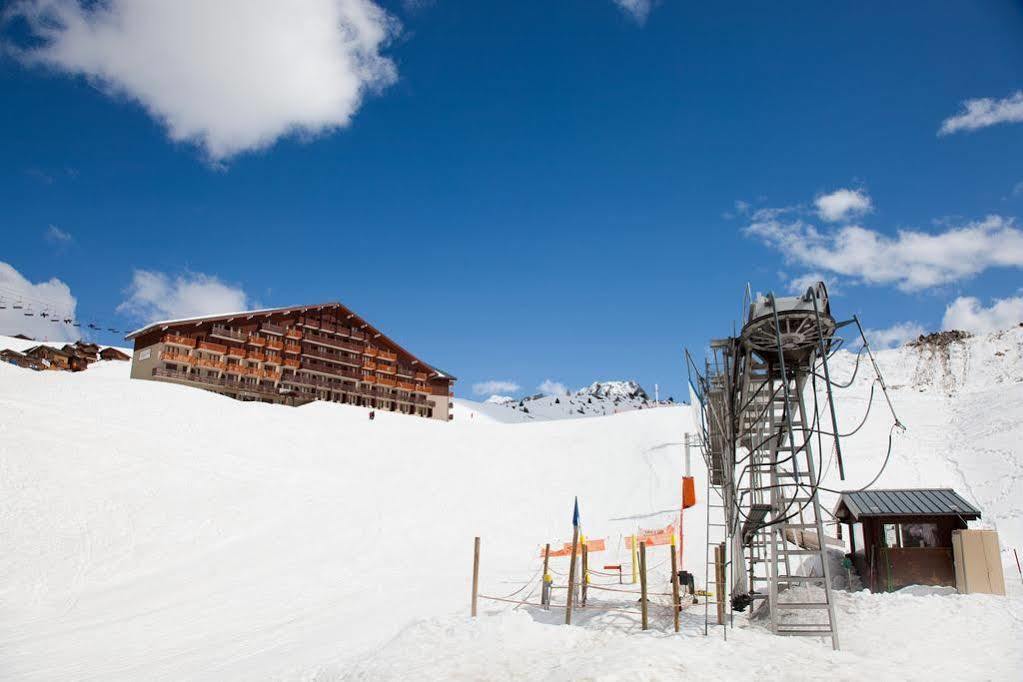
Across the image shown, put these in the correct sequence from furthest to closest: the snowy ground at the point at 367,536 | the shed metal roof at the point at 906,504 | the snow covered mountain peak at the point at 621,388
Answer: the snow covered mountain peak at the point at 621,388 < the shed metal roof at the point at 906,504 < the snowy ground at the point at 367,536

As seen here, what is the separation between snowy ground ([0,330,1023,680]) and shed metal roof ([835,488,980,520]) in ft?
10.5

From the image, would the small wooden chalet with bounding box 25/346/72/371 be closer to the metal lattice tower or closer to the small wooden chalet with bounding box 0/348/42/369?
the small wooden chalet with bounding box 0/348/42/369

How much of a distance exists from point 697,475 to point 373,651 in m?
29.8

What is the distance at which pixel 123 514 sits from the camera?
3039cm

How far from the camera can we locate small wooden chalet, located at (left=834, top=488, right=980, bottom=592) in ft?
75.0

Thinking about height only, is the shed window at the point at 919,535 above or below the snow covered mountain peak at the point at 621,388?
below

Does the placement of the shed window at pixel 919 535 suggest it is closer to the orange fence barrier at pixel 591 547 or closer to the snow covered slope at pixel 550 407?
the orange fence barrier at pixel 591 547

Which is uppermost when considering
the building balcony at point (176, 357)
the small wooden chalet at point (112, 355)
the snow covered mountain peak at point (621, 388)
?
the snow covered mountain peak at point (621, 388)

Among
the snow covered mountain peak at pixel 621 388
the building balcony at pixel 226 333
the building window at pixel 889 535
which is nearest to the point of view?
the building window at pixel 889 535

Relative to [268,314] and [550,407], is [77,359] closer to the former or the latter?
[268,314]

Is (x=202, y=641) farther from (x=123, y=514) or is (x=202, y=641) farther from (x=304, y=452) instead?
(x=304, y=452)

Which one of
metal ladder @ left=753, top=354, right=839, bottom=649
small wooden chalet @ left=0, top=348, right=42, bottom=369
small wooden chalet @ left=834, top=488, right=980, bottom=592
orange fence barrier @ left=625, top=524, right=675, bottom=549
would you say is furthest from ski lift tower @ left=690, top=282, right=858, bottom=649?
small wooden chalet @ left=0, top=348, right=42, bottom=369

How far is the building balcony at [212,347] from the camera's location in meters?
67.6

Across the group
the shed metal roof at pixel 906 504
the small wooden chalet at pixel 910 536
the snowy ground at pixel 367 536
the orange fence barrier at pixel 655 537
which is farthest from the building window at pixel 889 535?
the orange fence barrier at pixel 655 537
